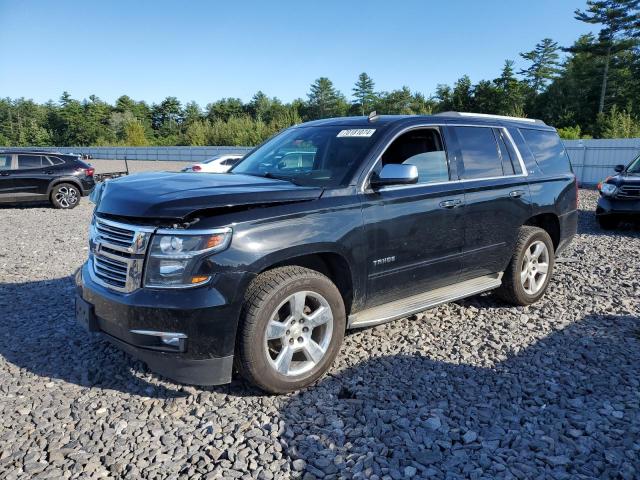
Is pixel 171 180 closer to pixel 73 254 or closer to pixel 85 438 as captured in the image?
pixel 85 438

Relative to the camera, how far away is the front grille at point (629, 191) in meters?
9.67

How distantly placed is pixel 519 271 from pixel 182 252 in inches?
139

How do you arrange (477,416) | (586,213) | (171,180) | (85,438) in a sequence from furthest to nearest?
(586,213) < (171,180) < (477,416) < (85,438)

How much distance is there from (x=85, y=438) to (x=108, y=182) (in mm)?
1758

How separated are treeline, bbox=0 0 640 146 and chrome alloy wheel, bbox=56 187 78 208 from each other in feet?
101

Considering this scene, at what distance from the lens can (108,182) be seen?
3699mm

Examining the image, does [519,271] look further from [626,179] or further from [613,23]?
[613,23]

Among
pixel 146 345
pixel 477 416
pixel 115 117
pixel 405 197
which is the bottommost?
pixel 477 416

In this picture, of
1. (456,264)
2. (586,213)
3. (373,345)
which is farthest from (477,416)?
(586,213)

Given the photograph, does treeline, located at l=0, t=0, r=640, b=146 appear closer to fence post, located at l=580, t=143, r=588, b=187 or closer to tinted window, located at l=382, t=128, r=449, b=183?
fence post, located at l=580, t=143, r=588, b=187

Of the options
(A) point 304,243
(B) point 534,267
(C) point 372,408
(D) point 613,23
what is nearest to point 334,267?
(A) point 304,243

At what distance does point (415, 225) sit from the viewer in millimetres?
4047

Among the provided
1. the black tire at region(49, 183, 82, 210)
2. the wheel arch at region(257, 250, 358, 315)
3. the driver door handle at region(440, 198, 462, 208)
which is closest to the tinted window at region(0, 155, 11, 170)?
the black tire at region(49, 183, 82, 210)

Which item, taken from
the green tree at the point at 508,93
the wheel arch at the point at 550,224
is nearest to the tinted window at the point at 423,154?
the wheel arch at the point at 550,224
